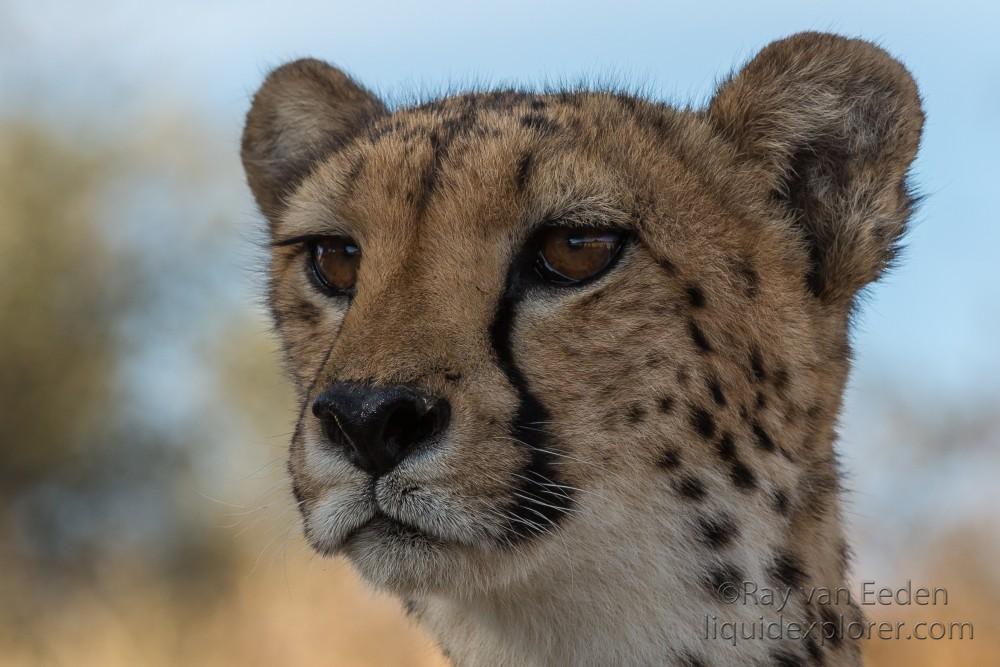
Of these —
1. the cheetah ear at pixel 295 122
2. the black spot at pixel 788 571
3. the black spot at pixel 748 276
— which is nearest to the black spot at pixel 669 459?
the black spot at pixel 788 571

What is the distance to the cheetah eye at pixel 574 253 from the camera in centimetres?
216

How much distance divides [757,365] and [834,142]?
1.78ft

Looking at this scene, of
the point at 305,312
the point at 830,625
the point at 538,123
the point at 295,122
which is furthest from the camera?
the point at 295,122

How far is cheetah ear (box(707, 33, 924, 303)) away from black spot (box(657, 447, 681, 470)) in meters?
0.49

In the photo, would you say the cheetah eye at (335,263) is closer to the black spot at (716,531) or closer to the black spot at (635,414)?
the black spot at (635,414)

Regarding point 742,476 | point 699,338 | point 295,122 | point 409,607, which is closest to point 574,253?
point 699,338

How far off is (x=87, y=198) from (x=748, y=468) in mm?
7087

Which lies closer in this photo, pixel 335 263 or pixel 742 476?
pixel 742 476

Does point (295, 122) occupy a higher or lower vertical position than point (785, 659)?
higher

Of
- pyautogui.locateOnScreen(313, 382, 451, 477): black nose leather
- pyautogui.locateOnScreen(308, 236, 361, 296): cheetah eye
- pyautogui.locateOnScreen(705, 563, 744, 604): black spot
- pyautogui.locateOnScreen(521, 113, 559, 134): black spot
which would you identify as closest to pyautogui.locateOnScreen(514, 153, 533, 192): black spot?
pyautogui.locateOnScreen(521, 113, 559, 134): black spot

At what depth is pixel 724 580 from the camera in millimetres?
2068

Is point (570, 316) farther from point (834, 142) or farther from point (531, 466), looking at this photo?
point (834, 142)

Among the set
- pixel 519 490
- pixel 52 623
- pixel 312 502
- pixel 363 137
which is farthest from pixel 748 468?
pixel 52 623

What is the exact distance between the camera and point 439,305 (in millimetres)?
2064
